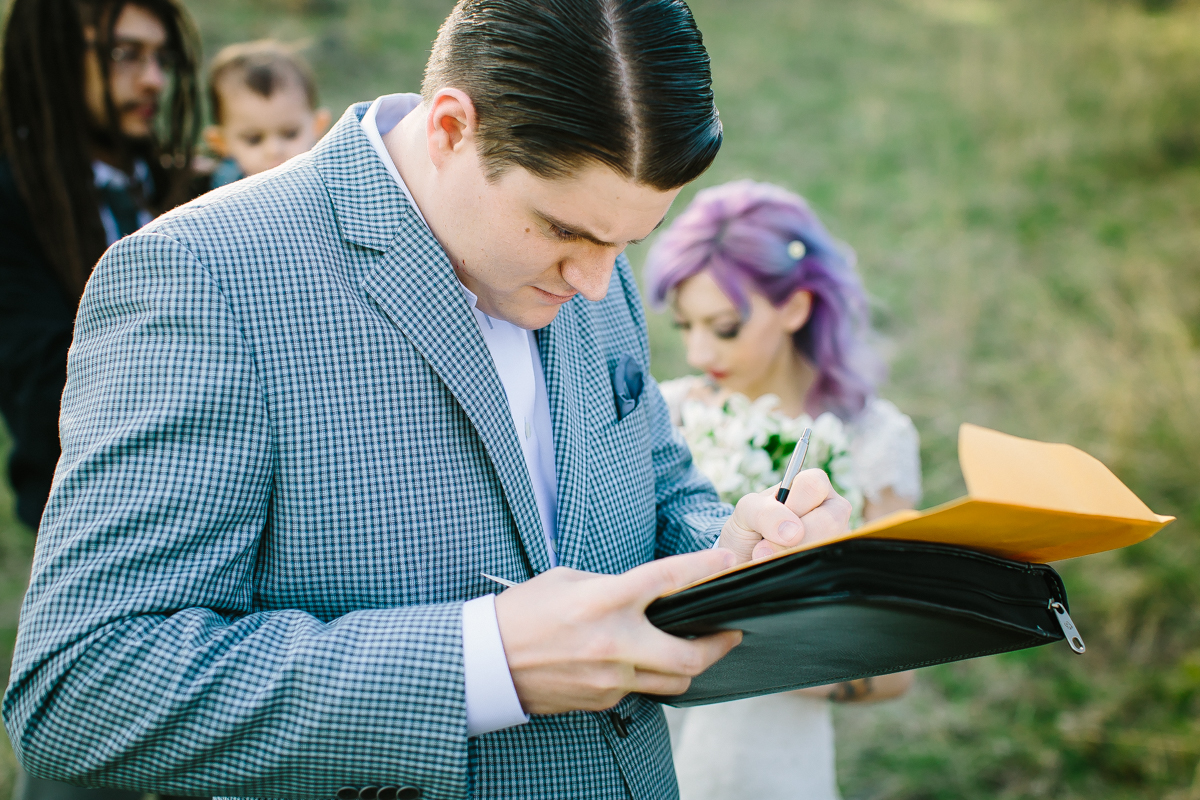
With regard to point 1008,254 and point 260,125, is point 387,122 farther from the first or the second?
point 1008,254

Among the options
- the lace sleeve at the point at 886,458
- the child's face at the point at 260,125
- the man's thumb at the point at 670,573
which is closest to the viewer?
the man's thumb at the point at 670,573

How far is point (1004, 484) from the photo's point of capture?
831 millimetres

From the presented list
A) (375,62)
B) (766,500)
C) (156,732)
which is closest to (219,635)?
(156,732)

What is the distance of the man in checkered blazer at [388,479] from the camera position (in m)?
1.01

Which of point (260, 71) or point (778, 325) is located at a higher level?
point (260, 71)

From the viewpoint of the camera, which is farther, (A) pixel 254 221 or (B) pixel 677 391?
(B) pixel 677 391

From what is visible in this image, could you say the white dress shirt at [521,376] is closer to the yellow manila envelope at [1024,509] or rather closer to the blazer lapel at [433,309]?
the blazer lapel at [433,309]

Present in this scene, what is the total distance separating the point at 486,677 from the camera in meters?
1.05

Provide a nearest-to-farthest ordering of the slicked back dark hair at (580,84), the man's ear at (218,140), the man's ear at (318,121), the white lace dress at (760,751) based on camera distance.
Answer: the slicked back dark hair at (580,84), the white lace dress at (760,751), the man's ear at (218,140), the man's ear at (318,121)

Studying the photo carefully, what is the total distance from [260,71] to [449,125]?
2.77 meters

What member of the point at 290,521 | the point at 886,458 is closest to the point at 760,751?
the point at 886,458

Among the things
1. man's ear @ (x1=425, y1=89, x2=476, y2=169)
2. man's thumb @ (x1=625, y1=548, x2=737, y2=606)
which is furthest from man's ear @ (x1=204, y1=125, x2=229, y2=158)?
man's thumb @ (x1=625, y1=548, x2=737, y2=606)

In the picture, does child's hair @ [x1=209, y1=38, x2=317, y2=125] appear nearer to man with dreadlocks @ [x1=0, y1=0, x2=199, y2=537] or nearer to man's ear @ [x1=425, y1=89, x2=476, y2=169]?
man with dreadlocks @ [x1=0, y1=0, x2=199, y2=537]

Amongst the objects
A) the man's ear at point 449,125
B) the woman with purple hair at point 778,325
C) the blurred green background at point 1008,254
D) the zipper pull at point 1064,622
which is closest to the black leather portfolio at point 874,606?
the zipper pull at point 1064,622
